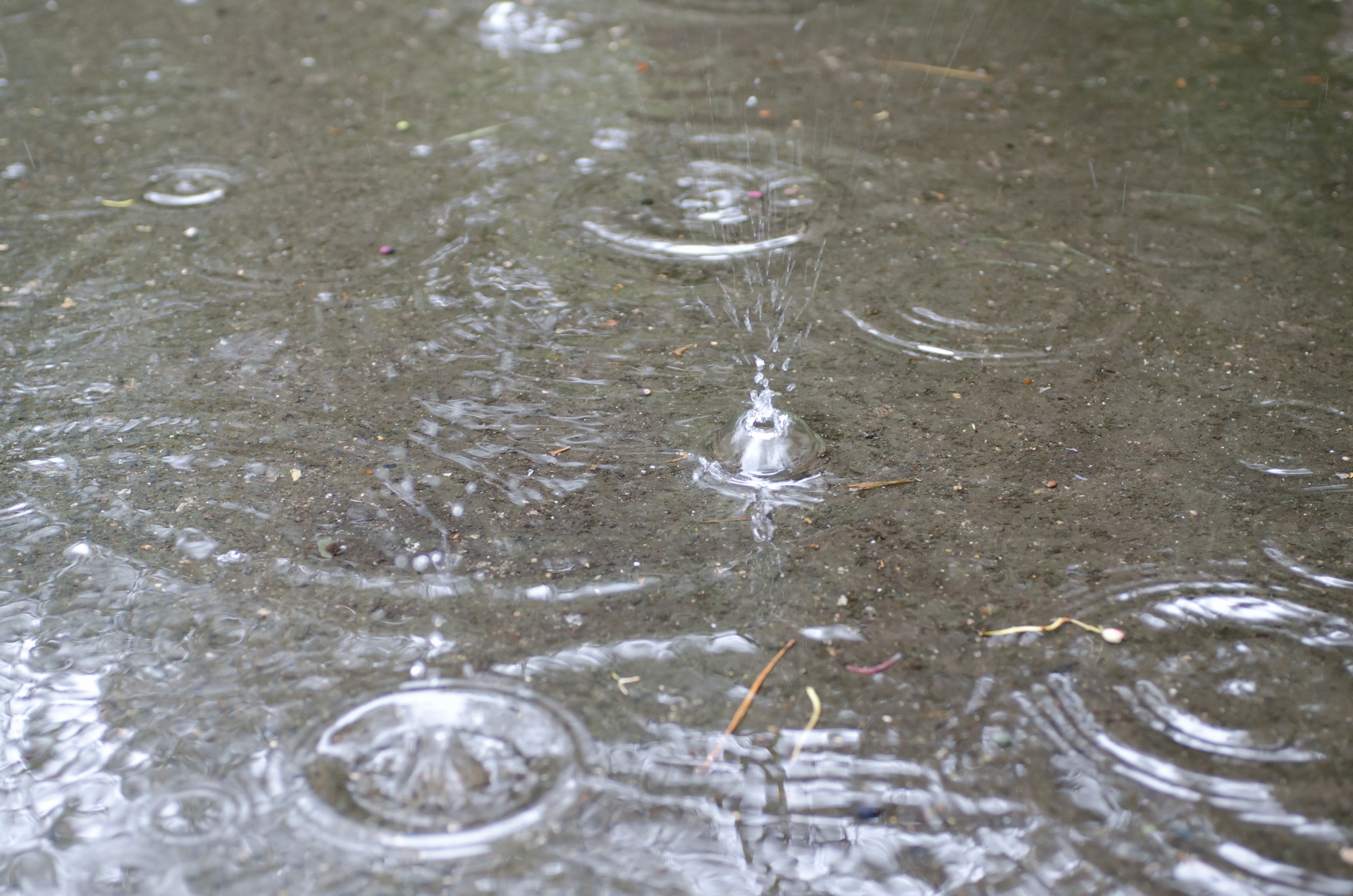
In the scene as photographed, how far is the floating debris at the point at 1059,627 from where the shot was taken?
1.92m

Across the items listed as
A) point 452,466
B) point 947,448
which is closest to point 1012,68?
point 947,448

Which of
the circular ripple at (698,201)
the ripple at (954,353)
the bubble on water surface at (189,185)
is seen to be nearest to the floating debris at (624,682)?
the ripple at (954,353)

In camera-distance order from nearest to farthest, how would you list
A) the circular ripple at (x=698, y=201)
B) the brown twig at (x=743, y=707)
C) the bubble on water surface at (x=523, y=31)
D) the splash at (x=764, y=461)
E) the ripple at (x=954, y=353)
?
the brown twig at (x=743, y=707)
the splash at (x=764, y=461)
the ripple at (x=954, y=353)
the circular ripple at (x=698, y=201)
the bubble on water surface at (x=523, y=31)

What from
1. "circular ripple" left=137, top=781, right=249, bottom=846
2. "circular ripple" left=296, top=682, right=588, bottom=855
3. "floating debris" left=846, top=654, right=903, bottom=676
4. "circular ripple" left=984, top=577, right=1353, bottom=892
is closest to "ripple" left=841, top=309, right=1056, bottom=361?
"circular ripple" left=984, top=577, right=1353, bottom=892

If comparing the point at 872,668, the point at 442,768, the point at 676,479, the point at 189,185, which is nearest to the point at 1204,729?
the point at 872,668

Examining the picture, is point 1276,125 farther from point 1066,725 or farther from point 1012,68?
point 1066,725

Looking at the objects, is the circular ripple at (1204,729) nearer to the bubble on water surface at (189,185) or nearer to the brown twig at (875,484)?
the brown twig at (875,484)

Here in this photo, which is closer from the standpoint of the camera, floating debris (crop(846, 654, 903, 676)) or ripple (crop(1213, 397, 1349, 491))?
floating debris (crop(846, 654, 903, 676))

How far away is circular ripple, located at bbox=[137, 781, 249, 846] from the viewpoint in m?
1.62

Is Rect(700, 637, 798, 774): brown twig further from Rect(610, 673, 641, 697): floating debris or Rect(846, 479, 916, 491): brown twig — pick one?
Rect(846, 479, 916, 491): brown twig

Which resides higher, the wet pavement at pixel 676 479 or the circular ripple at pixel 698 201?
the circular ripple at pixel 698 201

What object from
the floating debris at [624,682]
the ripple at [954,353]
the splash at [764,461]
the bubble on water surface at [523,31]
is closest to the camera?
the floating debris at [624,682]

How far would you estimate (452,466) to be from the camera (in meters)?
2.38

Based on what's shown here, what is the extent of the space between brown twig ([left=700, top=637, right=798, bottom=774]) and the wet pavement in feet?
0.04
